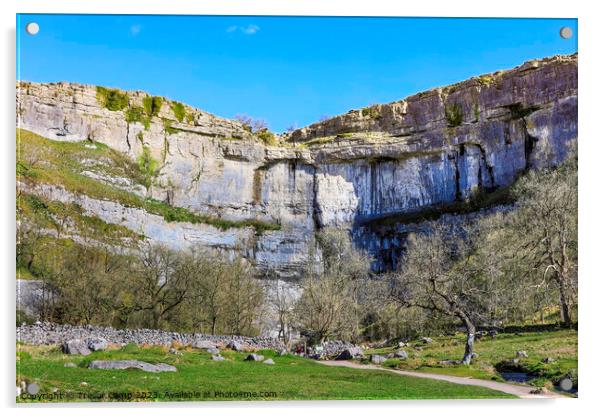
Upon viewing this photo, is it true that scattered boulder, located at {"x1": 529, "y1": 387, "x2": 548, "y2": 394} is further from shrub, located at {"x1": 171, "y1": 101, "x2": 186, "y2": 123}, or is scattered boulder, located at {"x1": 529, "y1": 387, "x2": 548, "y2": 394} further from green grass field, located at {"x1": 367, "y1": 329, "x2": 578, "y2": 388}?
shrub, located at {"x1": 171, "y1": 101, "x2": 186, "y2": 123}

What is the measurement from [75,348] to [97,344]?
95 cm

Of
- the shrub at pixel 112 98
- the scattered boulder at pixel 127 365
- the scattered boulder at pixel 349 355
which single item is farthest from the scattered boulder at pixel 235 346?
the shrub at pixel 112 98

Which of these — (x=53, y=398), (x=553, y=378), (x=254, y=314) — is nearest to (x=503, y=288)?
(x=553, y=378)

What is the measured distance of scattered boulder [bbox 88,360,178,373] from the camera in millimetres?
15469

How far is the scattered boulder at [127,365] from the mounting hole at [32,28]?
722 centimetres

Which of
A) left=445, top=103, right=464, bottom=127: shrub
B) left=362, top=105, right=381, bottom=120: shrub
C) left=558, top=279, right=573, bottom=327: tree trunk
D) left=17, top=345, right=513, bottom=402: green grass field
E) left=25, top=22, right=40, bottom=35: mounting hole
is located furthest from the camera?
left=362, top=105, right=381, bottom=120: shrub

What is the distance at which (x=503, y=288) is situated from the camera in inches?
834

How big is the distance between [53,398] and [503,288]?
13136mm

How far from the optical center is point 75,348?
54.8 feet

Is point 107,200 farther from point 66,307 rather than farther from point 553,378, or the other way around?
point 553,378

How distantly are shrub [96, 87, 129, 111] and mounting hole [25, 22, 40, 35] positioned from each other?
20.3 m

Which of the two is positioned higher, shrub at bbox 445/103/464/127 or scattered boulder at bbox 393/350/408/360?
shrub at bbox 445/103/464/127

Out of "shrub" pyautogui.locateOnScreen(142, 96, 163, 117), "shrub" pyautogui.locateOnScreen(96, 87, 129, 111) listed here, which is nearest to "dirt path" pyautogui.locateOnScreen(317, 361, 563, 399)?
"shrub" pyautogui.locateOnScreen(96, 87, 129, 111)

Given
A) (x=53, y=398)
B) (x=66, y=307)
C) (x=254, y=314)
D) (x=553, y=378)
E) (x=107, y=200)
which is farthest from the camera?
(x=107, y=200)
